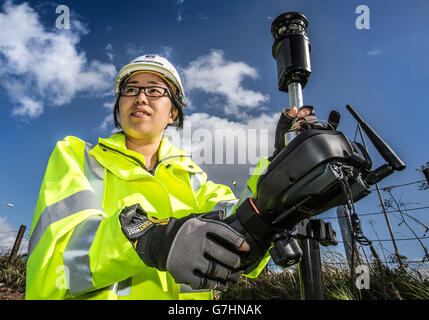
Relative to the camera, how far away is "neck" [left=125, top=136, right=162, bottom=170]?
2493 millimetres

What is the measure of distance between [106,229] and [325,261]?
14.5 feet

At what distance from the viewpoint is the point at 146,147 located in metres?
2.51

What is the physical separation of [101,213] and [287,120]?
1291mm

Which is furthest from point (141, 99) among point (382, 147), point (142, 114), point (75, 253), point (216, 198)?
point (382, 147)

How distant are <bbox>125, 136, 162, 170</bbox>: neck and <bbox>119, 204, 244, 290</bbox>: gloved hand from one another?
1.23m

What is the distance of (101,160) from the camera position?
6.37 feet

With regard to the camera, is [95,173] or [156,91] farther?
[156,91]

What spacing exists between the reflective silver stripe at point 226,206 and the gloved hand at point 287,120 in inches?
20.4

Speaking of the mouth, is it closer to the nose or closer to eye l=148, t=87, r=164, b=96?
the nose

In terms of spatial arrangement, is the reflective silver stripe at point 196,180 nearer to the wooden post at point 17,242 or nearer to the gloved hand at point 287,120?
the gloved hand at point 287,120

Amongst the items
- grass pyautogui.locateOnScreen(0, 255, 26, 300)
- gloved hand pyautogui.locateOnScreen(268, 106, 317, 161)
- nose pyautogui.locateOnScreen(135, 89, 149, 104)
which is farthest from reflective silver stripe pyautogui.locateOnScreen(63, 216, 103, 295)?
grass pyautogui.locateOnScreen(0, 255, 26, 300)

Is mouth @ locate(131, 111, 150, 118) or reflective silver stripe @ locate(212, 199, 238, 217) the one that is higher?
mouth @ locate(131, 111, 150, 118)

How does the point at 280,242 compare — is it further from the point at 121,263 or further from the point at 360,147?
the point at 121,263

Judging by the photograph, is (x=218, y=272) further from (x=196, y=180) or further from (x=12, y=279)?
(x=12, y=279)
